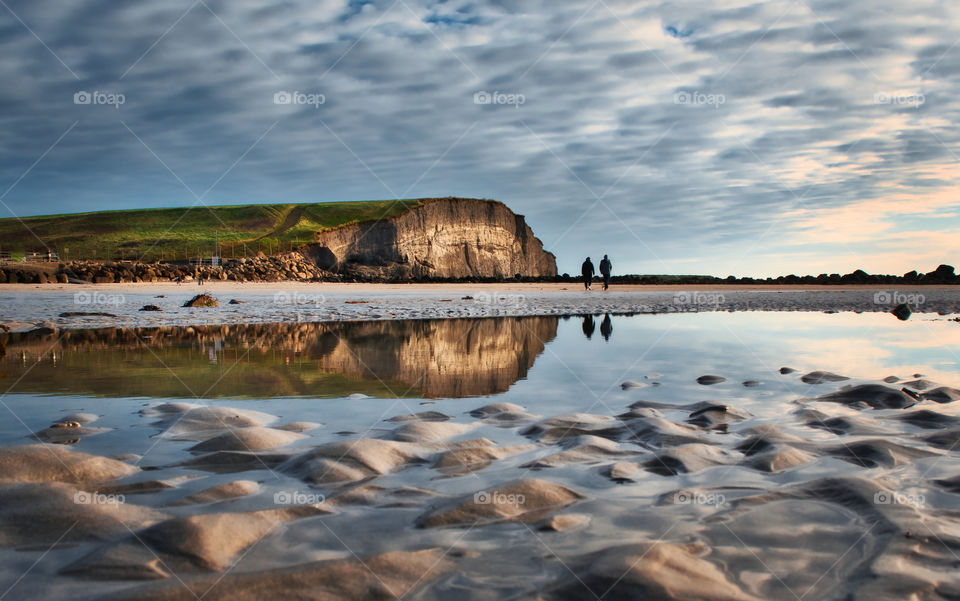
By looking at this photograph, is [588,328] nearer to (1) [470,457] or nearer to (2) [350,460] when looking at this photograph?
(1) [470,457]

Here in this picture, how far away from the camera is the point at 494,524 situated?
2.59 metres

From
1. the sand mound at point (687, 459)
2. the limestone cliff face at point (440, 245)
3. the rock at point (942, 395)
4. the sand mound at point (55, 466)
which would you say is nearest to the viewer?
the sand mound at point (55, 466)

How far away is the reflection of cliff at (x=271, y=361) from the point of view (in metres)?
6.10

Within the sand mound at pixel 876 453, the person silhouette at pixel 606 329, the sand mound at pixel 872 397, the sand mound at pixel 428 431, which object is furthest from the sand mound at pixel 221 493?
the person silhouette at pixel 606 329

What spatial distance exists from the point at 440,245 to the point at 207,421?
88.1 meters

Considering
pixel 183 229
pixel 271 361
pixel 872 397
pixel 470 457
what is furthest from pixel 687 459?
pixel 183 229

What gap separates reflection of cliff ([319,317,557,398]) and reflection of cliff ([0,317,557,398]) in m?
0.01

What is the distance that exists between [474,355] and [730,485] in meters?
5.89

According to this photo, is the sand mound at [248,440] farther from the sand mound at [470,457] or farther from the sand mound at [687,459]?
the sand mound at [687,459]

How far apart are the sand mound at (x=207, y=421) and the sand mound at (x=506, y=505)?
85.9 inches

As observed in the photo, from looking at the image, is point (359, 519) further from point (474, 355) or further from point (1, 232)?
point (1, 232)

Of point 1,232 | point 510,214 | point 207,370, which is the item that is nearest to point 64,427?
point 207,370

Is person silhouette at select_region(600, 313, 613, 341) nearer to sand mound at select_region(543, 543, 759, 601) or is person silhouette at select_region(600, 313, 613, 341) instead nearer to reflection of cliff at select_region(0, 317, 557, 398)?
reflection of cliff at select_region(0, 317, 557, 398)

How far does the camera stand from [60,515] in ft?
8.65
